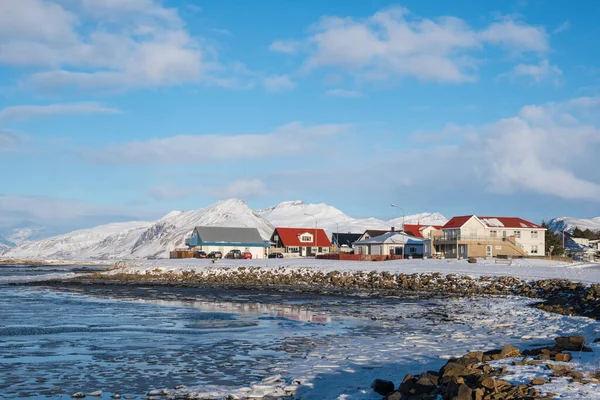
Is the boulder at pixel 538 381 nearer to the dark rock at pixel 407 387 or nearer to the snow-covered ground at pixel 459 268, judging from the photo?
the dark rock at pixel 407 387

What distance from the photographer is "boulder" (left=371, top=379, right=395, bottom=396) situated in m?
13.0

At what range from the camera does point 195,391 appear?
43.8 feet

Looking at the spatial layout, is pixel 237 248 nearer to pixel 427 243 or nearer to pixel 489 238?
pixel 427 243

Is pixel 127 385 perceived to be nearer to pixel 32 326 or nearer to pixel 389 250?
pixel 32 326

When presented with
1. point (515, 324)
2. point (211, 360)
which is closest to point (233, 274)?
point (515, 324)

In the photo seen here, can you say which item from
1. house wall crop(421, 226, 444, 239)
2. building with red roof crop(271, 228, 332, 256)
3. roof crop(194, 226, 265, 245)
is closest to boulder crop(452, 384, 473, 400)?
house wall crop(421, 226, 444, 239)

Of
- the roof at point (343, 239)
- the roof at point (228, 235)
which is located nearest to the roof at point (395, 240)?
the roof at point (228, 235)

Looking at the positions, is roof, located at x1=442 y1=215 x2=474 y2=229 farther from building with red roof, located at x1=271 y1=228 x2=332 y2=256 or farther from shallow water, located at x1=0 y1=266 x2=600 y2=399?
shallow water, located at x1=0 y1=266 x2=600 y2=399

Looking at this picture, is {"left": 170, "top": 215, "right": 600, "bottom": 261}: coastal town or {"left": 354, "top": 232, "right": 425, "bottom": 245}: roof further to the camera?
{"left": 354, "top": 232, "right": 425, "bottom": 245}: roof

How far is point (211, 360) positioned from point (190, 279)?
4820 cm

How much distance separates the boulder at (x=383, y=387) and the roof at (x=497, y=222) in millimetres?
89462

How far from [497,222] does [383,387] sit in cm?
9764

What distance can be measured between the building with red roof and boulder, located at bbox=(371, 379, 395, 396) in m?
121

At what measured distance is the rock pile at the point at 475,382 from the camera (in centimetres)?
1102
